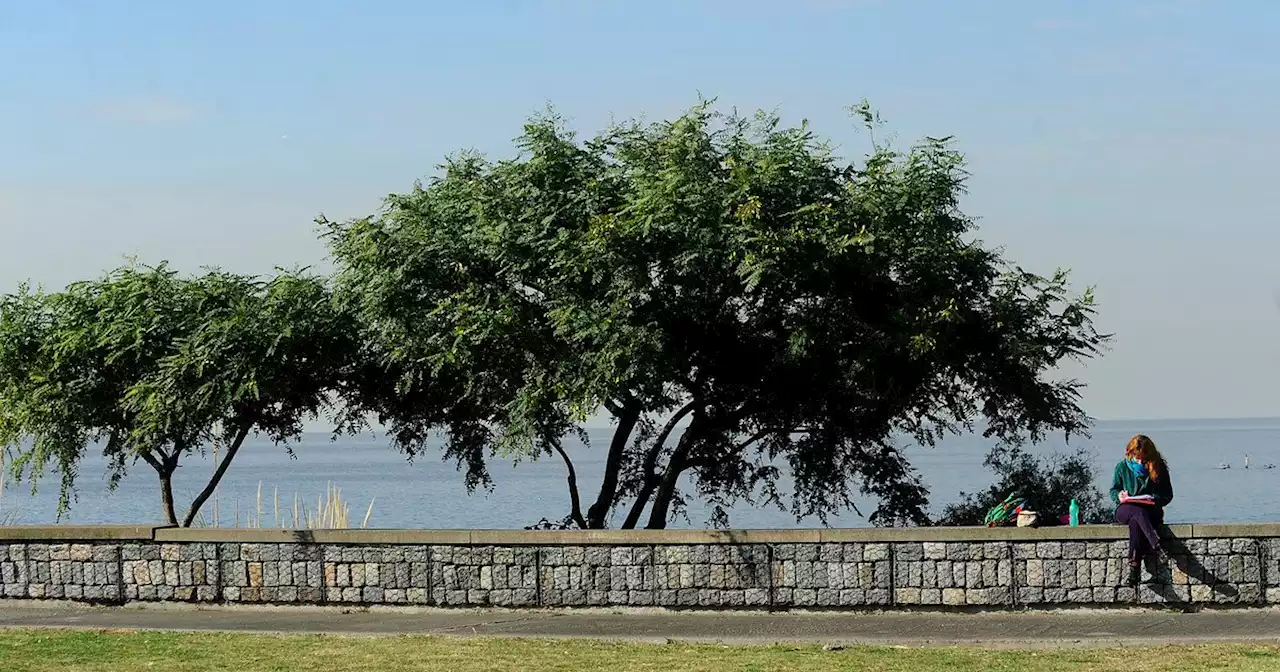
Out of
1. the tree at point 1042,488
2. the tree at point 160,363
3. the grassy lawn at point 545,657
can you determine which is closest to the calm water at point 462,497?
the tree at point 1042,488

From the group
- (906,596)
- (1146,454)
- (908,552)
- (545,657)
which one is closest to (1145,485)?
(1146,454)

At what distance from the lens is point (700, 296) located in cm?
1794

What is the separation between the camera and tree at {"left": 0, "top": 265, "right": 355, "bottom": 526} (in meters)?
19.3

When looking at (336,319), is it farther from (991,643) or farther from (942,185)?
(991,643)

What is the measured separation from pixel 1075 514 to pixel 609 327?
5.13m

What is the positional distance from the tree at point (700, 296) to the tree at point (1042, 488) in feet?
5.00

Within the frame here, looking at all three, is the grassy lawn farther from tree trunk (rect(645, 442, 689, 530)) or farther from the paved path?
tree trunk (rect(645, 442, 689, 530))

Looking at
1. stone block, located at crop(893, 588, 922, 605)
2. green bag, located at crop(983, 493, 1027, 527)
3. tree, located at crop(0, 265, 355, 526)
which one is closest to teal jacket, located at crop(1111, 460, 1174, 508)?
green bag, located at crop(983, 493, 1027, 527)

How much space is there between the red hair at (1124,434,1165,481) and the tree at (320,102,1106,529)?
106 inches

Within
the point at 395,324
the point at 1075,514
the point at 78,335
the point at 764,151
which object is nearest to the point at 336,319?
the point at 395,324

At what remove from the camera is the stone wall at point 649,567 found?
15.2m

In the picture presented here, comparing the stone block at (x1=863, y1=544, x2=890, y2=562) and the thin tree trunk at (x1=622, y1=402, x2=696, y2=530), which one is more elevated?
the thin tree trunk at (x1=622, y1=402, x2=696, y2=530)

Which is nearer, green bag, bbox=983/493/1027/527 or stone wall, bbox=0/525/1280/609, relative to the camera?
stone wall, bbox=0/525/1280/609

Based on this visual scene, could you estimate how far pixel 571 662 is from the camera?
1247 cm
